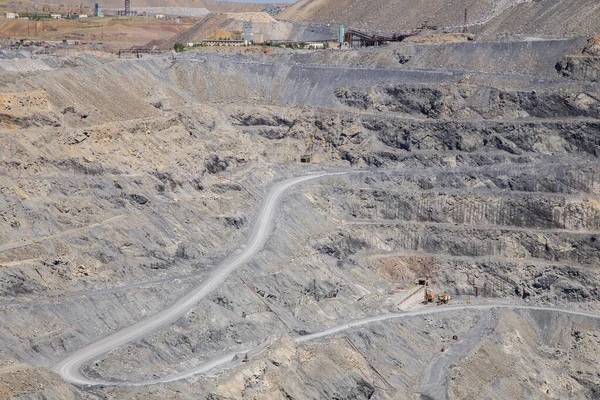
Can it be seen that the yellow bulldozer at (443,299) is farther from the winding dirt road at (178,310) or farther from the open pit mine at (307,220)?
the winding dirt road at (178,310)

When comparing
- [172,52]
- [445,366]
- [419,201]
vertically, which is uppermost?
[172,52]

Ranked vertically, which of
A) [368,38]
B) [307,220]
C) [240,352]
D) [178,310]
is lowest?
[240,352]

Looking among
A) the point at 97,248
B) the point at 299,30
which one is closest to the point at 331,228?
the point at 97,248

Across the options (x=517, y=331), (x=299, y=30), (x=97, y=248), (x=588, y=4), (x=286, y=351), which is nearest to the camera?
(x=286, y=351)

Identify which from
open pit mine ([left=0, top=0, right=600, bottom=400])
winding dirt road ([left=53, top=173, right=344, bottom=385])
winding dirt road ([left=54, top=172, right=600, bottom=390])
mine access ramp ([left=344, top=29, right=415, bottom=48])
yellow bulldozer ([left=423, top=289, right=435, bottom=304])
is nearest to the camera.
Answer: winding dirt road ([left=53, top=173, right=344, bottom=385])

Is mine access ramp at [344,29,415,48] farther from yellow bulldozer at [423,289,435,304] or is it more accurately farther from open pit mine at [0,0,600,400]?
yellow bulldozer at [423,289,435,304]

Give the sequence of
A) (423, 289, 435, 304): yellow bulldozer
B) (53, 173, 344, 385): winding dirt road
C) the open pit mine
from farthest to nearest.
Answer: (423, 289, 435, 304): yellow bulldozer < the open pit mine < (53, 173, 344, 385): winding dirt road

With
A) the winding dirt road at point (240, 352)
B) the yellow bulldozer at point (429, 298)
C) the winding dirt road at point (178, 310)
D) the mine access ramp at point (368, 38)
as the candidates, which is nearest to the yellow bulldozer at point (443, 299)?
the yellow bulldozer at point (429, 298)

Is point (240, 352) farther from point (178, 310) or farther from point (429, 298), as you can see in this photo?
point (429, 298)

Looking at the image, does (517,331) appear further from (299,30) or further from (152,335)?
(299,30)

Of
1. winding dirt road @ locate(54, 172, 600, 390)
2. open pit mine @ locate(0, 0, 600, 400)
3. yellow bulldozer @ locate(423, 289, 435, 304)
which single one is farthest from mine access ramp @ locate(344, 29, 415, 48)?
yellow bulldozer @ locate(423, 289, 435, 304)

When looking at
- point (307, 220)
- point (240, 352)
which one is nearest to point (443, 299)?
point (307, 220)
